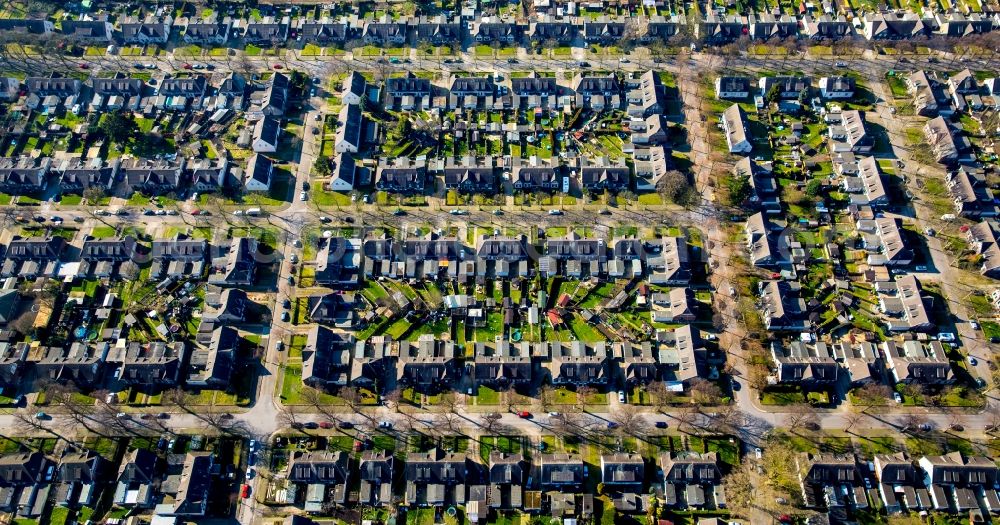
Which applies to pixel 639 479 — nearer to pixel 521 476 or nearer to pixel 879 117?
pixel 521 476

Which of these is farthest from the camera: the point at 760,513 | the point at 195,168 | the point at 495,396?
the point at 195,168

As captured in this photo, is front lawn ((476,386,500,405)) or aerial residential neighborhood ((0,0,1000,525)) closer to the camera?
aerial residential neighborhood ((0,0,1000,525))

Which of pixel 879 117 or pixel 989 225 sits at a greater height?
pixel 879 117

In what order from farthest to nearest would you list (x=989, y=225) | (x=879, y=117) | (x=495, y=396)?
(x=879, y=117) → (x=989, y=225) → (x=495, y=396)

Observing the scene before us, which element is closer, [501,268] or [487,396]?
[487,396]

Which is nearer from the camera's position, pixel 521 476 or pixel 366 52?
pixel 521 476

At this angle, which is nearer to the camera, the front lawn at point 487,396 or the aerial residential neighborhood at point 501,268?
the aerial residential neighborhood at point 501,268

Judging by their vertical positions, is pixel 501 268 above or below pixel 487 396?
above

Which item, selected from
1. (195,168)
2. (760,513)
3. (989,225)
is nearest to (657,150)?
(989,225)
